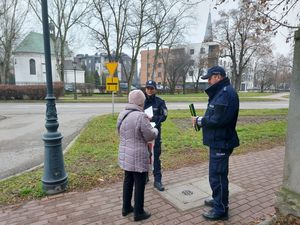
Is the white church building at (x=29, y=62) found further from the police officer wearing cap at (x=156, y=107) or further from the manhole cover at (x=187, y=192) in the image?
the manhole cover at (x=187, y=192)

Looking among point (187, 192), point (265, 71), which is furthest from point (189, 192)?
point (265, 71)

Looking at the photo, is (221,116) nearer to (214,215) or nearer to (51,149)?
(214,215)

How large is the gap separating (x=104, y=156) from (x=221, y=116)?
3.90 meters

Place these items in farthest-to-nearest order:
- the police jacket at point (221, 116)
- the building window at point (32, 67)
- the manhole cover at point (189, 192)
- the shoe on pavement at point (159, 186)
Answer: the building window at point (32, 67), the shoe on pavement at point (159, 186), the manhole cover at point (189, 192), the police jacket at point (221, 116)

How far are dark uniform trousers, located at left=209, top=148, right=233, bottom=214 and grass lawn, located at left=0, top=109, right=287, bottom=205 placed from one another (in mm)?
2072

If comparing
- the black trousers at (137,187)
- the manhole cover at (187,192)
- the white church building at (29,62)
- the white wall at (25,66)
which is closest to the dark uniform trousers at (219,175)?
the manhole cover at (187,192)

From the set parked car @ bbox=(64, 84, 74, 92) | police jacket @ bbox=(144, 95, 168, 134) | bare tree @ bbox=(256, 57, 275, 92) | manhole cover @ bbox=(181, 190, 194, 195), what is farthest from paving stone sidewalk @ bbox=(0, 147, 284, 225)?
bare tree @ bbox=(256, 57, 275, 92)

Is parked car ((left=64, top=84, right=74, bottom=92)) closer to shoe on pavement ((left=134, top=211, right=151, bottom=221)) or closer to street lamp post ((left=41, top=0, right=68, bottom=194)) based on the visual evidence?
street lamp post ((left=41, top=0, right=68, bottom=194))

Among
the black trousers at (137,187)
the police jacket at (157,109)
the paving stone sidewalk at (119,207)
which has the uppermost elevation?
the police jacket at (157,109)

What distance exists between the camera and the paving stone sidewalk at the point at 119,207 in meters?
3.28

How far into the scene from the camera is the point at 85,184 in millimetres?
4457

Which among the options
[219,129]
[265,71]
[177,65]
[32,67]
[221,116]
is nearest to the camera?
[221,116]

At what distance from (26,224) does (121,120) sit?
1889 mm

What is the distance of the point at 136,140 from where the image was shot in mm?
3131
